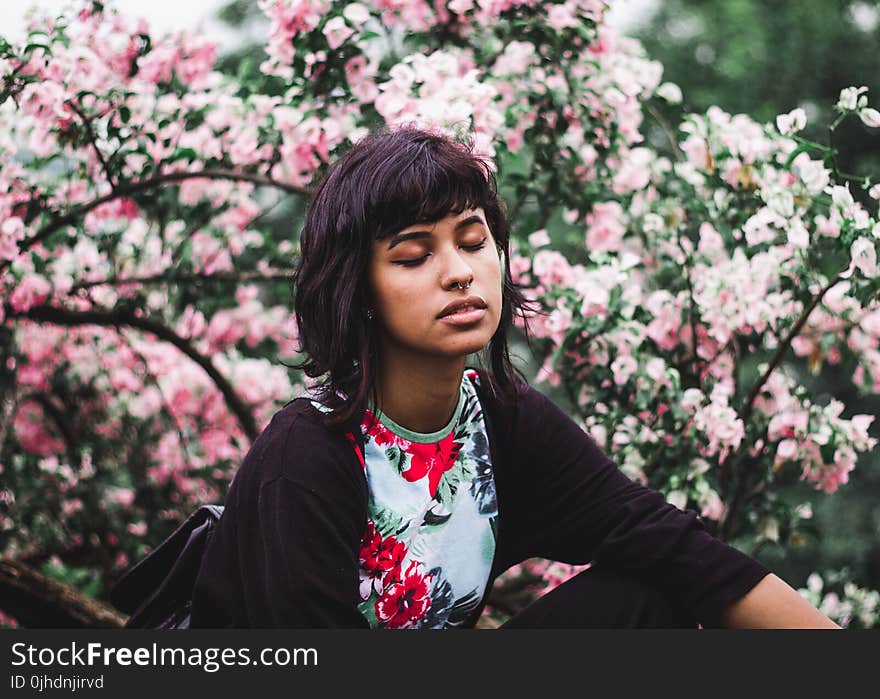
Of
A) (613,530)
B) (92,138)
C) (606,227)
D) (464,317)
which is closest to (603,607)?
(613,530)

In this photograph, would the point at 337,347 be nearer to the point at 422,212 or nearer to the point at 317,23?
the point at 422,212

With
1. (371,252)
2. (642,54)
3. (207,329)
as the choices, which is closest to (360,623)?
(371,252)

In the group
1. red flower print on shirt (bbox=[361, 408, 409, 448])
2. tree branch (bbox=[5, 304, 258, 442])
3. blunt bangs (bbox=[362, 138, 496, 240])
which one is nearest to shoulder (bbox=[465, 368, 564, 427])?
red flower print on shirt (bbox=[361, 408, 409, 448])

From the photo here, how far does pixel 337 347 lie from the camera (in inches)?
61.6

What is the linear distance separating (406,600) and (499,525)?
0.76 feet

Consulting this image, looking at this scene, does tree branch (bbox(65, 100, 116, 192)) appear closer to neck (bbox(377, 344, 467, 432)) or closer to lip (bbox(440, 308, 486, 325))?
neck (bbox(377, 344, 467, 432))

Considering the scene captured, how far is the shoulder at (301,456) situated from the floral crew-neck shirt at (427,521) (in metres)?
0.05

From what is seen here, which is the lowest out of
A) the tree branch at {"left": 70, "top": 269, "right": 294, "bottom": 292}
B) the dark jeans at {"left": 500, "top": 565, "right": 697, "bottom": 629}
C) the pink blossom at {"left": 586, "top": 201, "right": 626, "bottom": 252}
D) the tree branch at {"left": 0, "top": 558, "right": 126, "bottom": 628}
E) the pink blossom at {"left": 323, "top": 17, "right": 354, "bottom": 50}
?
the tree branch at {"left": 0, "top": 558, "right": 126, "bottom": 628}

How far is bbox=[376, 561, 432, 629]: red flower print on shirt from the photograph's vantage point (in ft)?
5.25

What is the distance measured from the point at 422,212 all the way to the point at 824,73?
23.9 ft

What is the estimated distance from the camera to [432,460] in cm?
165

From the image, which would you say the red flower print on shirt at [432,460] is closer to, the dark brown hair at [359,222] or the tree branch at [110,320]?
the dark brown hair at [359,222]

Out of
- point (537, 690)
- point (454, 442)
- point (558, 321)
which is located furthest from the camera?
point (558, 321)

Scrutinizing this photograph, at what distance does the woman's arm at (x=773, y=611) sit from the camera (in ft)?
5.15
